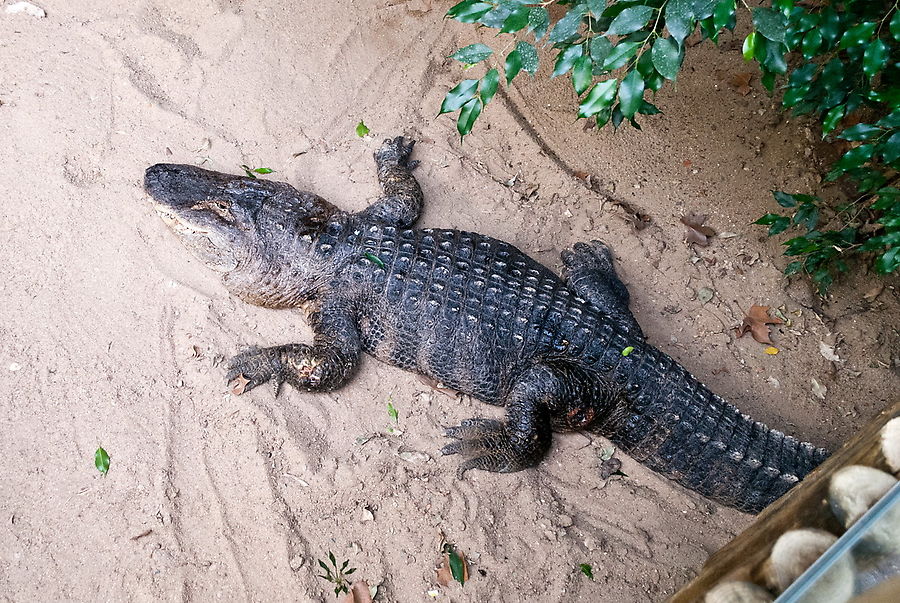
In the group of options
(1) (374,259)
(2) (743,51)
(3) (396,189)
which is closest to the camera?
(2) (743,51)

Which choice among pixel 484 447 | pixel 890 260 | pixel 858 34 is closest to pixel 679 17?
pixel 858 34

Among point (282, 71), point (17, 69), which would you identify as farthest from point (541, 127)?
point (17, 69)

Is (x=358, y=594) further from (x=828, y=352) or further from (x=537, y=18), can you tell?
(x=828, y=352)

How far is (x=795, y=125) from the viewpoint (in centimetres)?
451

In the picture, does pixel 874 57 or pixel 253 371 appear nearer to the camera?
pixel 874 57

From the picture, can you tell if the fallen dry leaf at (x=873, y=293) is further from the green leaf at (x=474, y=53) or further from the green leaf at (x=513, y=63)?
the green leaf at (x=474, y=53)

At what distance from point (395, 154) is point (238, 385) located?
6.53 ft

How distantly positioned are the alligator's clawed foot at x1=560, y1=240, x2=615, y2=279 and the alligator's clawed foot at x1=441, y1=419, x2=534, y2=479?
1178 mm

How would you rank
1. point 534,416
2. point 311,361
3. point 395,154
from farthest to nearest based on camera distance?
point 395,154 < point 311,361 < point 534,416

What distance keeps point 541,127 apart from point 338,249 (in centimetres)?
194

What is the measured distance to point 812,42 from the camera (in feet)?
8.29

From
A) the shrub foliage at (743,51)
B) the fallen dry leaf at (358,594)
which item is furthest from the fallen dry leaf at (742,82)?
the fallen dry leaf at (358,594)

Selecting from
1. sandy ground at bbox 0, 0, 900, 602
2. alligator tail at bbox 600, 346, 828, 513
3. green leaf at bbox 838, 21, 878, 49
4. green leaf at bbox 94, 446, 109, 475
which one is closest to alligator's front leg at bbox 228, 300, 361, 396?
sandy ground at bbox 0, 0, 900, 602

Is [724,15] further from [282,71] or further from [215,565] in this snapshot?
[282,71]
